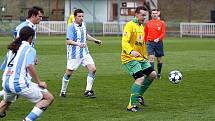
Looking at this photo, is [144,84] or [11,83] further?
[144,84]

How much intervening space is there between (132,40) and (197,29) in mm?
35568

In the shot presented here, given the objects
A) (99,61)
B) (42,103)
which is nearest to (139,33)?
(42,103)

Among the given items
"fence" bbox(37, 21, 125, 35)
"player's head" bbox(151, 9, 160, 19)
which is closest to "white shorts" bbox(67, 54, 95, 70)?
"player's head" bbox(151, 9, 160, 19)

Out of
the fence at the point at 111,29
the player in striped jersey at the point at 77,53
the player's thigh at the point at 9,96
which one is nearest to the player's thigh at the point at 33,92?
the player's thigh at the point at 9,96

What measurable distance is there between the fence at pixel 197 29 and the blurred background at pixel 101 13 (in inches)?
40.4

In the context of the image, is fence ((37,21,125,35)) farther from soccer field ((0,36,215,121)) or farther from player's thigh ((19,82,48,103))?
player's thigh ((19,82,48,103))

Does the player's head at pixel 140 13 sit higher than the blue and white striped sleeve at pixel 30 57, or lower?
higher

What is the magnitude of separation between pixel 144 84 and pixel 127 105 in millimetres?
541

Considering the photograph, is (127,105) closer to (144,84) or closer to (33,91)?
(144,84)

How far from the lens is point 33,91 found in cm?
859

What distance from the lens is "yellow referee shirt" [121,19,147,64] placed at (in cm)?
1099

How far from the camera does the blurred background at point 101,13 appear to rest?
46844mm

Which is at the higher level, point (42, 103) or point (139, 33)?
point (139, 33)

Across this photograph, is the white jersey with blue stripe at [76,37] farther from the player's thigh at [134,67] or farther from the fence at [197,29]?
the fence at [197,29]
